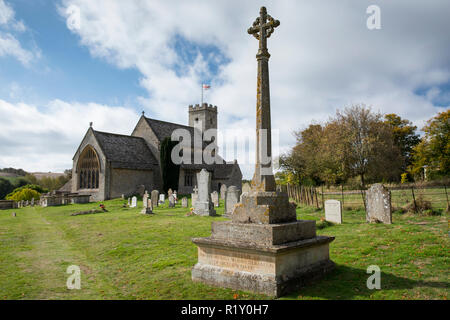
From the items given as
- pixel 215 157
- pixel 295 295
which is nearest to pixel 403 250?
pixel 295 295

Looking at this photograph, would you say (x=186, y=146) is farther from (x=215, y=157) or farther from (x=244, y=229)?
(x=244, y=229)

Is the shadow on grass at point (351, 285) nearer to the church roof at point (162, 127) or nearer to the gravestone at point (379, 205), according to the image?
the gravestone at point (379, 205)

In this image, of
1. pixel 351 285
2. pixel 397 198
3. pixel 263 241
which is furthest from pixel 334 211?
pixel 263 241

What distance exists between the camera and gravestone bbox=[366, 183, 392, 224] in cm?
1101

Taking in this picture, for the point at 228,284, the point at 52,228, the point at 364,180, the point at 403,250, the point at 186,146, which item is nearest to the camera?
the point at 228,284

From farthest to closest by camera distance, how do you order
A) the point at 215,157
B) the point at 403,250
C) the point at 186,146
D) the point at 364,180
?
1. the point at 215,157
2. the point at 186,146
3. the point at 364,180
4. the point at 403,250

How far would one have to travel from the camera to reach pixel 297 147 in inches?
1606

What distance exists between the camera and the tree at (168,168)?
38.1 m

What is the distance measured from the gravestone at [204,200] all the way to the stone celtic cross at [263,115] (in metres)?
11.1

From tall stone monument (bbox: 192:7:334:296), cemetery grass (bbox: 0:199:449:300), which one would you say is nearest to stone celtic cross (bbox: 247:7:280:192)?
tall stone monument (bbox: 192:7:334:296)

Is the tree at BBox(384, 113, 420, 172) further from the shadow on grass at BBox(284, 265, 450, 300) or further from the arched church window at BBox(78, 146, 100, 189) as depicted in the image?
the shadow on grass at BBox(284, 265, 450, 300)

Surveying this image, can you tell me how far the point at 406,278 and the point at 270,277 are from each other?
274 cm

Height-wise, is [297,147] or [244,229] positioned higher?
[297,147]

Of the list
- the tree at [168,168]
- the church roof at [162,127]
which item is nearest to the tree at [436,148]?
the tree at [168,168]
